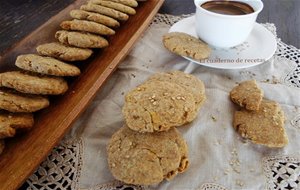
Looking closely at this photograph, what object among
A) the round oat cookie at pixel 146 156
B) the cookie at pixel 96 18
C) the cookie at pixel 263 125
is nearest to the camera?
the round oat cookie at pixel 146 156

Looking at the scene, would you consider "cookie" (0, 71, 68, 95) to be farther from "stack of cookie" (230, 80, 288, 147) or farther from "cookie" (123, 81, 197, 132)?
Answer: "stack of cookie" (230, 80, 288, 147)

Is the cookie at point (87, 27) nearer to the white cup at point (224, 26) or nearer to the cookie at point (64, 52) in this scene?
the cookie at point (64, 52)

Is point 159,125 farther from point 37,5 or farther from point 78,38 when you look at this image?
point 37,5

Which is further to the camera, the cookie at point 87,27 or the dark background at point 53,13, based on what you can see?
the dark background at point 53,13

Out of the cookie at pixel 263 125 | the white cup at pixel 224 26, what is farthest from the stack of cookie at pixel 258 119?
the white cup at pixel 224 26

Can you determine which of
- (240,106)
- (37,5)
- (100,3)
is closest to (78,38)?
(100,3)

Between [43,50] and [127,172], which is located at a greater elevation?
[43,50]
